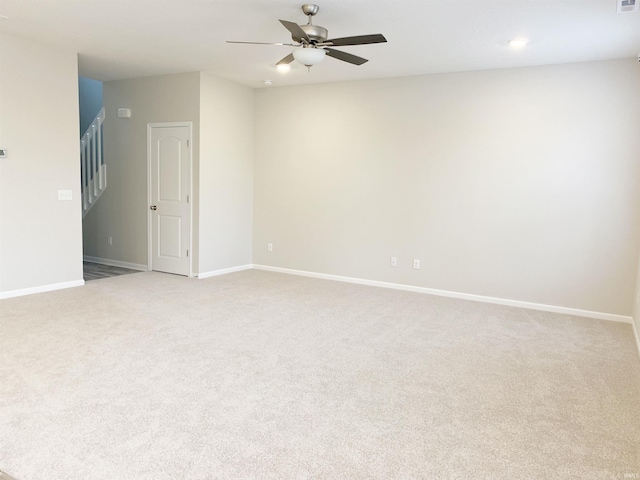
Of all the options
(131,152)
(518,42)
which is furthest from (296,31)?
(131,152)

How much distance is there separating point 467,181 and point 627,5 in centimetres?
246

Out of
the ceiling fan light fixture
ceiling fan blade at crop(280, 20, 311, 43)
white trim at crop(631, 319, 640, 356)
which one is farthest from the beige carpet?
ceiling fan blade at crop(280, 20, 311, 43)

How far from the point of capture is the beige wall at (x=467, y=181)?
487cm

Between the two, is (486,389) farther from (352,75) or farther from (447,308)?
(352,75)

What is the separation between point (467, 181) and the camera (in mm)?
5574

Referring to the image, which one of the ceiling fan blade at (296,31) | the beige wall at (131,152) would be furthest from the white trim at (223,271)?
the ceiling fan blade at (296,31)

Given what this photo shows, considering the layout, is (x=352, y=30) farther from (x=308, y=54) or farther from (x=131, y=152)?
(x=131, y=152)

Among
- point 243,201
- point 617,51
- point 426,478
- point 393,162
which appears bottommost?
point 426,478

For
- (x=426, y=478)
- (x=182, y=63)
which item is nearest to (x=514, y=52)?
(x=182, y=63)

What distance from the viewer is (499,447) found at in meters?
2.38

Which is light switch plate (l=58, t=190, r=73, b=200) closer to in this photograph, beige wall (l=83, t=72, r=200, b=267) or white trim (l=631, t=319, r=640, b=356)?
beige wall (l=83, t=72, r=200, b=267)

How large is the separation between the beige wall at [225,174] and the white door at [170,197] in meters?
0.24

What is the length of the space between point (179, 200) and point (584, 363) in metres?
5.10

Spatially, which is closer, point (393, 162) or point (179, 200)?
point (393, 162)
